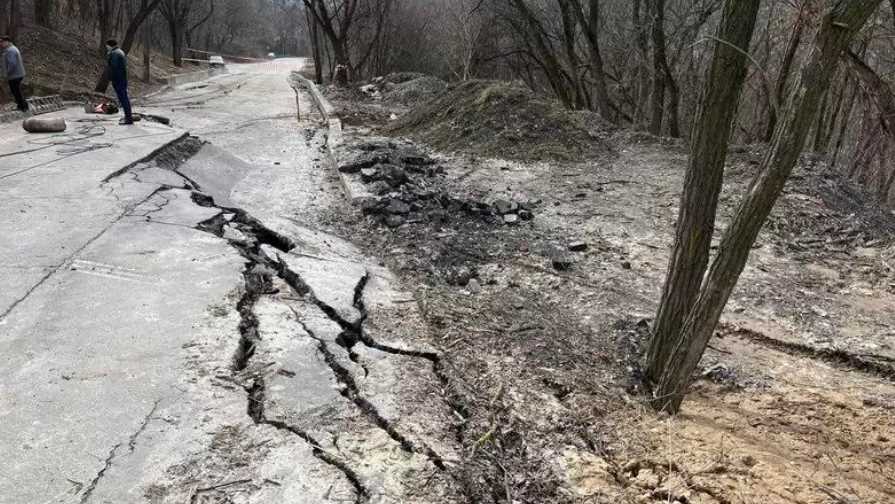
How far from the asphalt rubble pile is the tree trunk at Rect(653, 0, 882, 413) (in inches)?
154

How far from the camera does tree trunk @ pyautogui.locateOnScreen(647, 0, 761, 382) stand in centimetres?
300

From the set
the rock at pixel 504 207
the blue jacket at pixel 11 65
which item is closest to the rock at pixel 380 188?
the rock at pixel 504 207

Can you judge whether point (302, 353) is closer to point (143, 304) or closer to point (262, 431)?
point (262, 431)

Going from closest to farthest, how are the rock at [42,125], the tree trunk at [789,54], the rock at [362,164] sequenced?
the tree trunk at [789,54], the rock at [362,164], the rock at [42,125]

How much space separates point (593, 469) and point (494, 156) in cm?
795

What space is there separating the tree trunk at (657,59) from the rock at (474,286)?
30.6 feet

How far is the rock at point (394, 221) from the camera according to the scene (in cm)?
693

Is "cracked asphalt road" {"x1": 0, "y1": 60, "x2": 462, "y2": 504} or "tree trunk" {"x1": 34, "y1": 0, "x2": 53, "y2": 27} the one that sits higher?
"tree trunk" {"x1": 34, "y1": 0, "x2": 53, "y2": 27}

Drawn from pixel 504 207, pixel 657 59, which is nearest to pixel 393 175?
pixel 504 207

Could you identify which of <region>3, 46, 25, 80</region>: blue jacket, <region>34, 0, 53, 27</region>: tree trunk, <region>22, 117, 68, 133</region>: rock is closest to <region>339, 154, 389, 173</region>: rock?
<region>22, 117, 68, 133</region>: rock

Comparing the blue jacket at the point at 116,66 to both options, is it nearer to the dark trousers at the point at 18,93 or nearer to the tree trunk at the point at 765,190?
the dark trousers at the point at 18,93

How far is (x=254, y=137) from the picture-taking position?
12039 millimetres

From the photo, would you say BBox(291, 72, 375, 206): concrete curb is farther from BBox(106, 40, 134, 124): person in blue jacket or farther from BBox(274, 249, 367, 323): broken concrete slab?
BBox(106, 40, 134, 124): person in blue jacket

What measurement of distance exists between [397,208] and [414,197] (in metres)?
0.57
